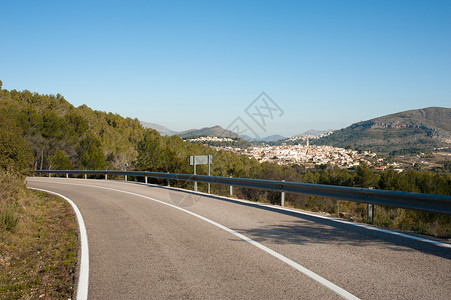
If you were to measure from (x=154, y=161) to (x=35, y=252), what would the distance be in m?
57.4

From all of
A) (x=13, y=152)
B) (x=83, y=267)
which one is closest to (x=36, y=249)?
(x=83, y=267)

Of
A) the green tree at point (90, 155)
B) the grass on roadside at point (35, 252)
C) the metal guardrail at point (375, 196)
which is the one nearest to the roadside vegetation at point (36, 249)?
the grass on roadside at point (35, 252)

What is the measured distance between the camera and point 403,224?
7828mm

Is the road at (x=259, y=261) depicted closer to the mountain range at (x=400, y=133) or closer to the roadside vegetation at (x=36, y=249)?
A: the roadside vegetation at (x=36, y=249)

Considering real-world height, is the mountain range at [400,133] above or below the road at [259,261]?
above

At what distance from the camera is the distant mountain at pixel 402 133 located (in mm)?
97125

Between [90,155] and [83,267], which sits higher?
[90,155]

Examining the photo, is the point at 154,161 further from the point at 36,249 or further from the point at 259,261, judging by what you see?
the point at 259,261

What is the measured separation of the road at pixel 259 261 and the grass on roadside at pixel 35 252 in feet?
1.34

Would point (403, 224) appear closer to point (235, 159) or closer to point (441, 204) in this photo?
point (441, 204)

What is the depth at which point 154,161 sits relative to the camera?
205 feet

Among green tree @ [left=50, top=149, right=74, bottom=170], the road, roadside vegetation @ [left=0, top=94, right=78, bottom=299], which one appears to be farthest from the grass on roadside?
green tree @ [left=50, top=149, right=74, bottom=170]

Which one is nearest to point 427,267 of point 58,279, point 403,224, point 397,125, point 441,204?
point 441,204

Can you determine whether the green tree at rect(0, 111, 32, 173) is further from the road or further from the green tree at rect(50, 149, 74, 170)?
the green tree at rect(50, 149, 74, 170)
